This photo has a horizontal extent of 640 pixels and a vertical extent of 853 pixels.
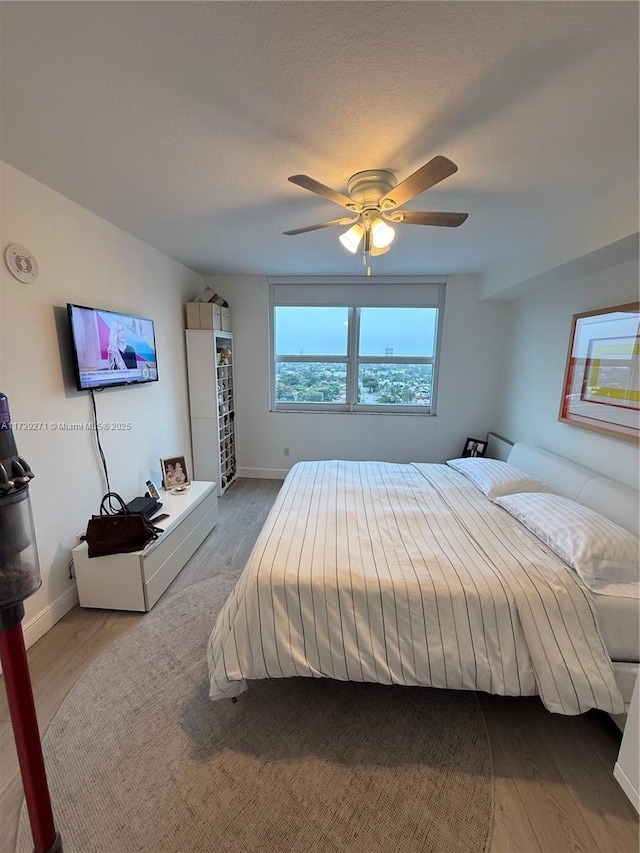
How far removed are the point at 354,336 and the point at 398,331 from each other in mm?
518

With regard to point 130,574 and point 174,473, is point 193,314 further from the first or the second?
point 130,574

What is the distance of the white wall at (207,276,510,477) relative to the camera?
395 centimetres

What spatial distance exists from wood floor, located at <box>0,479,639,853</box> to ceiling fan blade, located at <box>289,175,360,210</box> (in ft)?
7.87

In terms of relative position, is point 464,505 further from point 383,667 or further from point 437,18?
point 437,18

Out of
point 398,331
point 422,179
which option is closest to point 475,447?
point 398,331

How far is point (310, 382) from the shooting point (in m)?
4.37

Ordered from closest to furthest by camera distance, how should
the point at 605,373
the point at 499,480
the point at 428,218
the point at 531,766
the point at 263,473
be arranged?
1. the point at 531,766
2. the point at 428,218
3. the point at 605,373
4. the point at 499,480
5. the point at 263,473

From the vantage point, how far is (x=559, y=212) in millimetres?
2119

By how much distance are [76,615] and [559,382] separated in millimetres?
3667

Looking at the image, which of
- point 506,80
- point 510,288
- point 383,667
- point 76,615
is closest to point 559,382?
point 510,288

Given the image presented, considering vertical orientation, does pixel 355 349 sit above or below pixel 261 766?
above

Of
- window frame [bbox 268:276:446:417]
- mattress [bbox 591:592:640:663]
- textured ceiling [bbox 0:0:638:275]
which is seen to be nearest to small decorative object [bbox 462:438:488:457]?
window frame [bbox 268:276:446:417]

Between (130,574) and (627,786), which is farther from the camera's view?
(130,574)

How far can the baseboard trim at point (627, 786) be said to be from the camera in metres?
1.20
